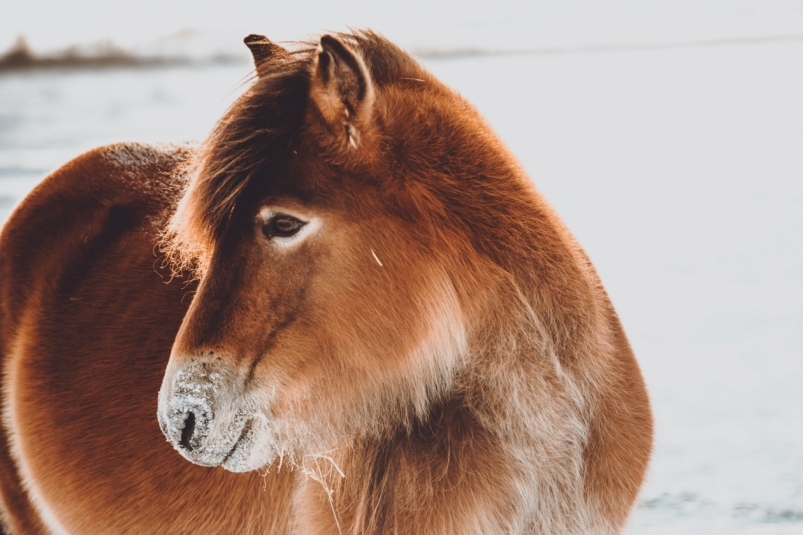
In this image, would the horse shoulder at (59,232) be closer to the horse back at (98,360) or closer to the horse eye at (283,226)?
the horse back at (98,360)

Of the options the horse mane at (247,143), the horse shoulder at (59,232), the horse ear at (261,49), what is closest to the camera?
the horse mane at (247,143)

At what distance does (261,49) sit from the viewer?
184 centimetres

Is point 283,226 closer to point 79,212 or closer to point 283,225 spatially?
point 283,225

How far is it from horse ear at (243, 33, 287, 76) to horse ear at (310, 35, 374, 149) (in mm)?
264

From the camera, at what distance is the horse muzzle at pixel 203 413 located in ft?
4.84

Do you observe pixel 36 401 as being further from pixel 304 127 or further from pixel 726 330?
pixel 726 330

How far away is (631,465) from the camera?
1.72m

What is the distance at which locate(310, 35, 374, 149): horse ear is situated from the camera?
145cm

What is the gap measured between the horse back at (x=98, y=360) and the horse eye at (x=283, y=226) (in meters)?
0.65

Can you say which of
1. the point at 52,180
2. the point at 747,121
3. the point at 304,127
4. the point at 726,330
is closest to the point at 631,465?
the point at 304,127

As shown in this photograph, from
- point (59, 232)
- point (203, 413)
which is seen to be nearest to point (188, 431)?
point (203, 413)

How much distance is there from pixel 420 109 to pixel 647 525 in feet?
6.24

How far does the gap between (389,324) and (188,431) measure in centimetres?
46

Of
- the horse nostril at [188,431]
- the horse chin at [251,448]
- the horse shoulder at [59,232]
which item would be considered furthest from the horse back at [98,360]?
the horse nostril at [188,431]
